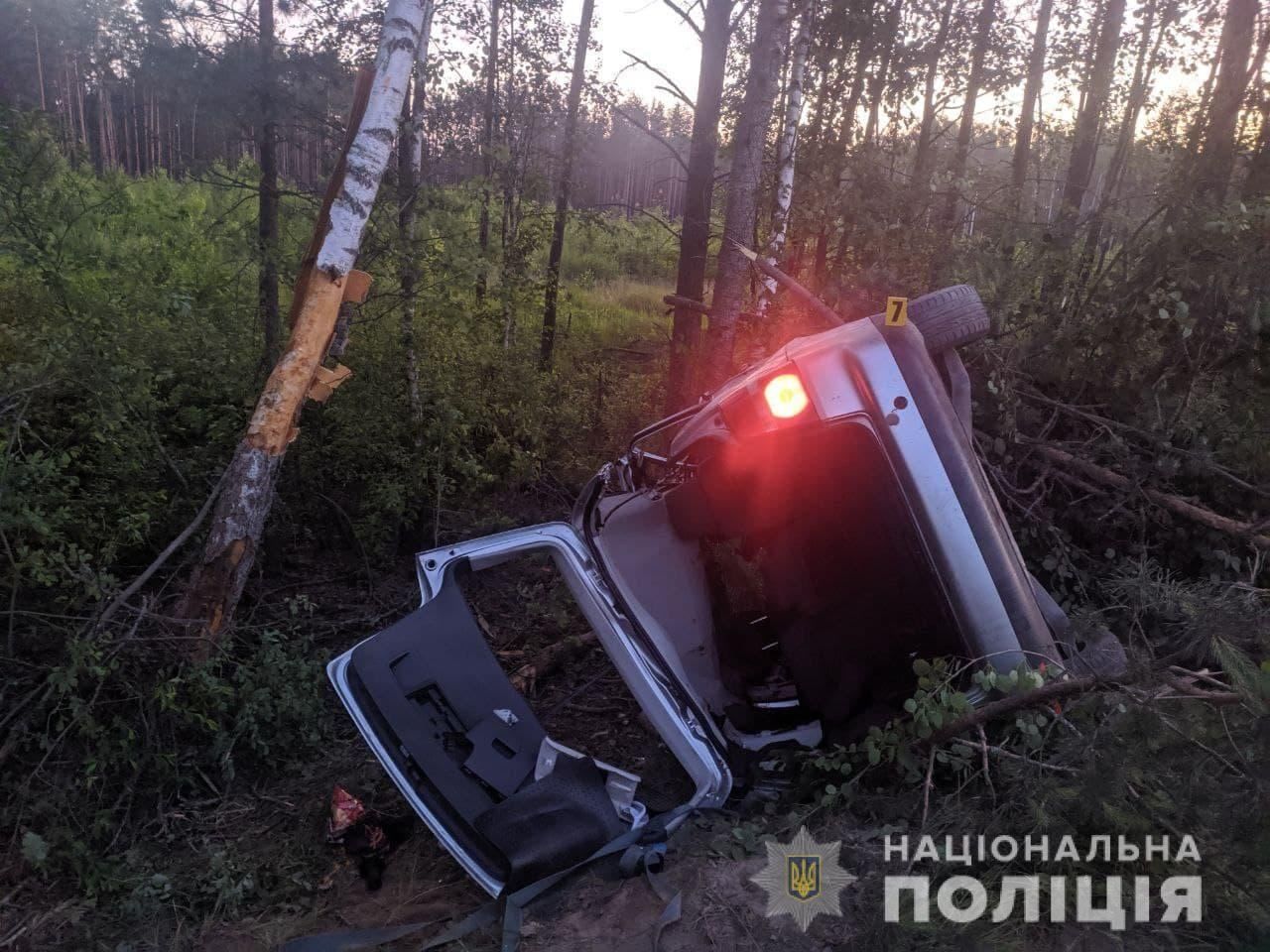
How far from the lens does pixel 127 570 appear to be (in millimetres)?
4566

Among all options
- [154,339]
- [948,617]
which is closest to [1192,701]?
[948,617]

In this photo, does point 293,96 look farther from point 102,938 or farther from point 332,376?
point 102,938

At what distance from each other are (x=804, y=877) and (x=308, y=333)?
3.36 m

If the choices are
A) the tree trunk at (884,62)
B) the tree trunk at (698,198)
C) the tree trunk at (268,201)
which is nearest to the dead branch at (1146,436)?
the tree trunk at (698,198)

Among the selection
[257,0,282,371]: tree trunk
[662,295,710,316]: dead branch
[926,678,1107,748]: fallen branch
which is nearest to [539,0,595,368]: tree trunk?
[662,295,710,316]: dead branch

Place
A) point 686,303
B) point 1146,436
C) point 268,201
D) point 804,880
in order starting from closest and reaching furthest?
point 804,880, point 1146,436, point 268,201, point 686,303

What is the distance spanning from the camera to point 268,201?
5789 mm

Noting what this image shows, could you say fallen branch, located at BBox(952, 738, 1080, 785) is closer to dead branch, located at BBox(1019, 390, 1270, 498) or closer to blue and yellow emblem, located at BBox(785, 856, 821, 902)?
blue and yellow emblem, located at BBox(785, 856, 821, 902)

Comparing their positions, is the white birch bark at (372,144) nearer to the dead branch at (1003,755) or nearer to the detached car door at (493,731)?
the detached car door at (493,731)

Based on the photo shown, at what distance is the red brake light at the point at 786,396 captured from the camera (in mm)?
2854

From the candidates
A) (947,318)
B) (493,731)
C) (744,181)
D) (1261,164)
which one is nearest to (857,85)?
(744,181)

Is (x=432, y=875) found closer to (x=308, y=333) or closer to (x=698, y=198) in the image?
(x=308, y=333)

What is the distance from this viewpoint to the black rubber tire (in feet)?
11.3

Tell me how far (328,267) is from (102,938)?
3015mm
